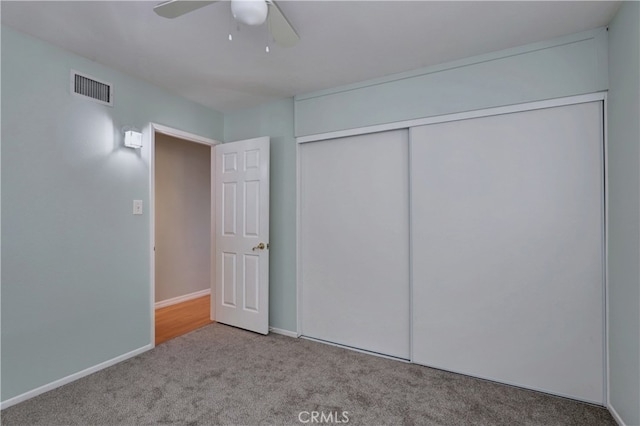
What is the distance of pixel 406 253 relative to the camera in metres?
2.63

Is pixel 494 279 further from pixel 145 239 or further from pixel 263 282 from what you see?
pixel 145 239

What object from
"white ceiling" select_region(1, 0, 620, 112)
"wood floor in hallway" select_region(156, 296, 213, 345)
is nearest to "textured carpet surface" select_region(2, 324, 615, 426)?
"wood floor in hallway" select_region(156, 296, 213, 345)

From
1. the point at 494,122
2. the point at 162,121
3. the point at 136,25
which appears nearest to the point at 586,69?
the point at 494,122

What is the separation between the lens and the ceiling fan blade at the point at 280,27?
1528 mm

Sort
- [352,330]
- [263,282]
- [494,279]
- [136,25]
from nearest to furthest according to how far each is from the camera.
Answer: [136,25] → [494,279] → [352,330] → [263,282]

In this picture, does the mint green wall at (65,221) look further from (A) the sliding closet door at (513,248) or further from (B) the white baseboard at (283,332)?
(A) the sliding closet door at (513,248)

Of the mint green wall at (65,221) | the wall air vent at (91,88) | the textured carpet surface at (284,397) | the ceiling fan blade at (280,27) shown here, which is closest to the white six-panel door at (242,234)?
the textured carpet surface at (284,397)

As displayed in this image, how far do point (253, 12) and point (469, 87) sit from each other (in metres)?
1.73

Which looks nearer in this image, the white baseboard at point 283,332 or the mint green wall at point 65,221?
the mint green wall at point 65,221

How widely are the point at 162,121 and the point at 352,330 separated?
8.58ft

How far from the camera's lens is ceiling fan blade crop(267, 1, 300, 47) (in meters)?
1.53

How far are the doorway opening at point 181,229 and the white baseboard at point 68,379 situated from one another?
107cm

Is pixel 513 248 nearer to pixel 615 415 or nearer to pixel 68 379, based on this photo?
pixel 615 415

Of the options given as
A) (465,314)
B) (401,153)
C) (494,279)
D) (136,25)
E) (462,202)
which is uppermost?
(136,25)
